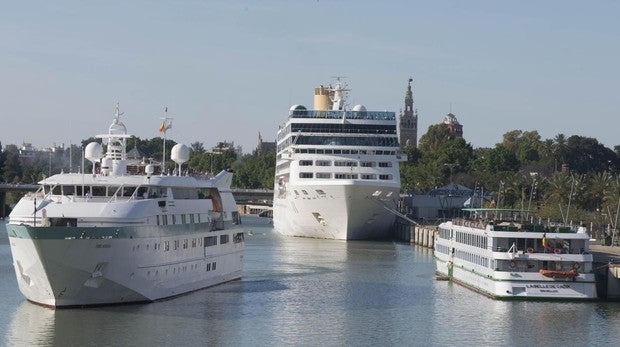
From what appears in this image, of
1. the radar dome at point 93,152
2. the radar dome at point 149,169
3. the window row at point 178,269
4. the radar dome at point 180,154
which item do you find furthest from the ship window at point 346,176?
the radar dome at point 149,169

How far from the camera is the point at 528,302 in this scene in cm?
6031

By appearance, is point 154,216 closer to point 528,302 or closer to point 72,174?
point 72,174

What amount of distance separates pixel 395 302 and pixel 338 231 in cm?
5204

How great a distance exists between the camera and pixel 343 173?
114 meters

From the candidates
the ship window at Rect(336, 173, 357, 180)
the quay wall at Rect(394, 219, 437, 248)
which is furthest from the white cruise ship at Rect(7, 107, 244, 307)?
the quay wall at Rect(394, 219, 437, 248)

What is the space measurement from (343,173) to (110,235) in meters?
62.7

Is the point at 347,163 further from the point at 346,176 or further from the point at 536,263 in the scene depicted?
the point at 536,263

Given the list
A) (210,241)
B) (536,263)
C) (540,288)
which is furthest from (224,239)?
(540,288)

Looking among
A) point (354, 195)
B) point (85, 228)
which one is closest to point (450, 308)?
point (85, 228)

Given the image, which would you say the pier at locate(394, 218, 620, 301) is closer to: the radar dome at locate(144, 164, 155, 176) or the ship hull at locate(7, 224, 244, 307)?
the ship hull at locate(7, 224, 244, 307)

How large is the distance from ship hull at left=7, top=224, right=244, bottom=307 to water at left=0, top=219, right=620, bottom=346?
2.23 ft

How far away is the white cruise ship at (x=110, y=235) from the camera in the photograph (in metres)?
51.6

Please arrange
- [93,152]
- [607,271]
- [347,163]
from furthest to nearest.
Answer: [347,163] < [607,271] < [93,152]

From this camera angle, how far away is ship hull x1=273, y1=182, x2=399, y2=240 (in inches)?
4385
